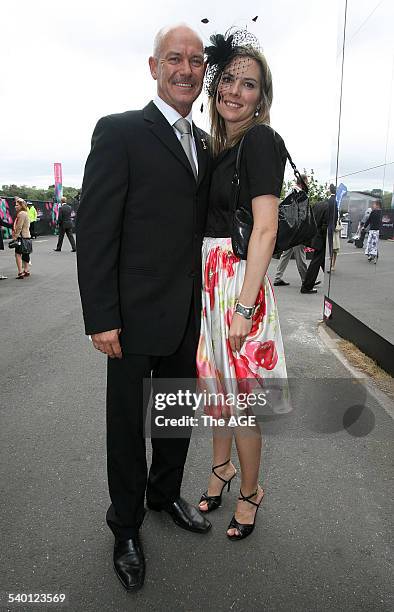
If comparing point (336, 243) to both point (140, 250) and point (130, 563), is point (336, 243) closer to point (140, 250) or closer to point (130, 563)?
point (140, 250)

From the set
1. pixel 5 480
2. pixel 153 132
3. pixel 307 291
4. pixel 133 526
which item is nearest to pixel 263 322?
pixel 153 132

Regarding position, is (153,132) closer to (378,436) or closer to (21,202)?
(378,436)

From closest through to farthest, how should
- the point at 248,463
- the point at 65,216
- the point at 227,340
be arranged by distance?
the point at 227,340, the point at 248,463, the point at 65,216

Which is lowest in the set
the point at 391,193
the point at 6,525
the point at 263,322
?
the point at 6,525

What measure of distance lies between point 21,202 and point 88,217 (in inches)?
358

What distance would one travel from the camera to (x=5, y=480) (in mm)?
2535

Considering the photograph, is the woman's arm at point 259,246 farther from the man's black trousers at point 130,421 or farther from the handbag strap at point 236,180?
the man's black trousers at point 130,421

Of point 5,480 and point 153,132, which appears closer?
point 153,132

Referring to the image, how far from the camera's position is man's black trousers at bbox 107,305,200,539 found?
1931 millimetres

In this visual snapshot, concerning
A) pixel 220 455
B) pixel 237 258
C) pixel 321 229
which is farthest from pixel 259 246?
pixel 321 229

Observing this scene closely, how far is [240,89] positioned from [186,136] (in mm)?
299

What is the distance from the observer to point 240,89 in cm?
193

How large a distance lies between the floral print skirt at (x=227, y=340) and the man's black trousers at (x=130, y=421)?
0.08 metres

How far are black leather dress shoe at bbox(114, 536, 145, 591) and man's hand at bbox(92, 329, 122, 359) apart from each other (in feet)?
2.74
